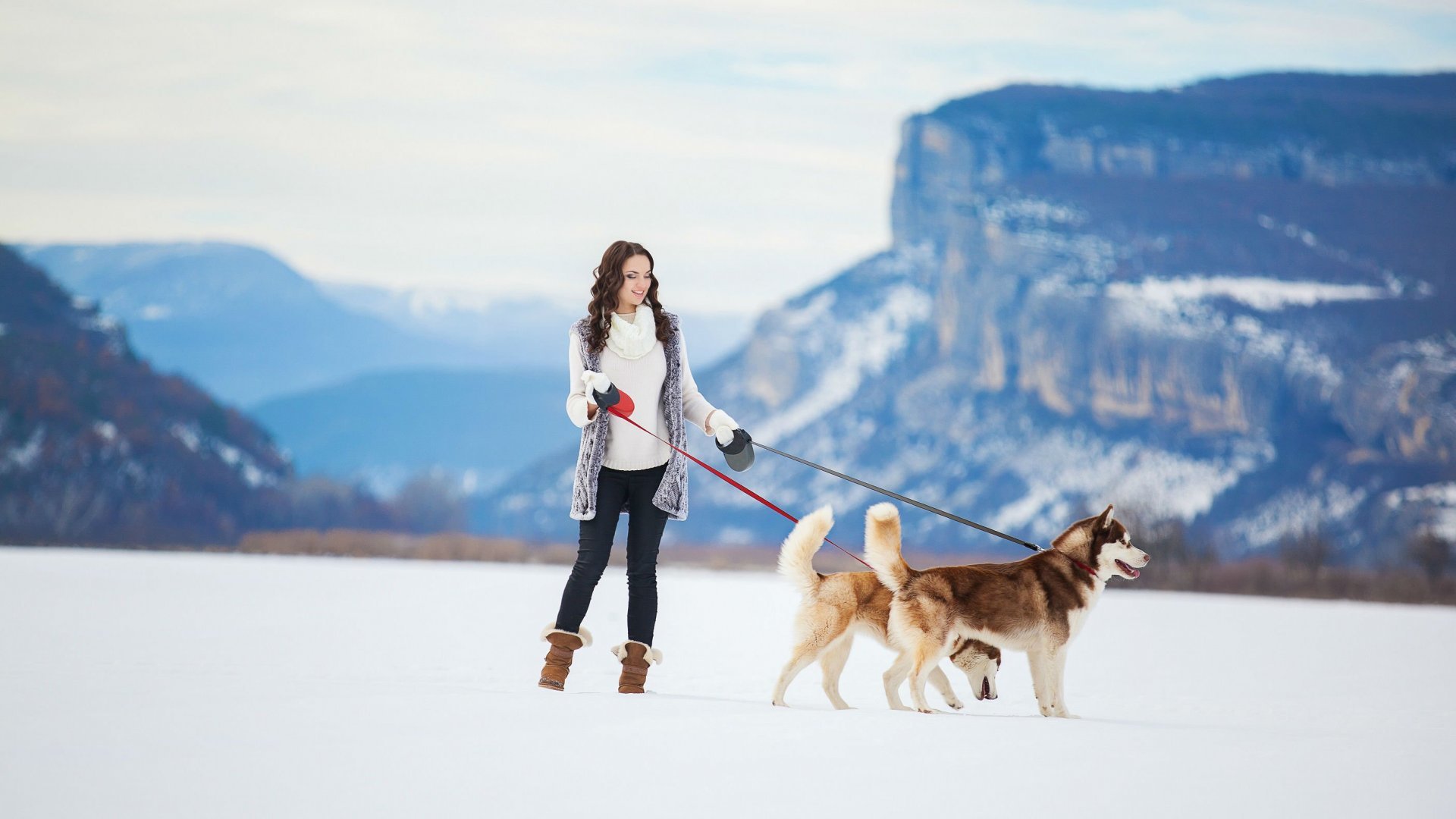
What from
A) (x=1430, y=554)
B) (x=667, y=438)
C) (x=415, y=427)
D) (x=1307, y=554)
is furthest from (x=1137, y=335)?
(x=667, y=438)

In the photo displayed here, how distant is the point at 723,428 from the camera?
746 cm

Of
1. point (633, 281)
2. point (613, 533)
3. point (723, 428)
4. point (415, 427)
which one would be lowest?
point (415, 427)

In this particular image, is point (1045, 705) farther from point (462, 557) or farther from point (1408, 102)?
point (1408, 102)

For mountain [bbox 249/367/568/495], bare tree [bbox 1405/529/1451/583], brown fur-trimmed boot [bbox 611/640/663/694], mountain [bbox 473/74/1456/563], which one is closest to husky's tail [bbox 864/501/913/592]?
brown fur-trimmed boot [bbox 611/640/663/694]

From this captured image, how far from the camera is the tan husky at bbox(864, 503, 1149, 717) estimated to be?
6.81m

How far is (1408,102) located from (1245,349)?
41933 mm

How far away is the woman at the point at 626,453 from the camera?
23.8ft

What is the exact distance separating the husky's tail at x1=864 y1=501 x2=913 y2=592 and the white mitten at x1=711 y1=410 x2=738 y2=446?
2.96 feet

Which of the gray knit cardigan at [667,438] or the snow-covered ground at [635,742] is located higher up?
the gray knit cardigan at [667,438]

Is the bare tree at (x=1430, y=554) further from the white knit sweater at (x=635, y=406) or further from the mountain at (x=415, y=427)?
the mountain at (x=415, y=427)

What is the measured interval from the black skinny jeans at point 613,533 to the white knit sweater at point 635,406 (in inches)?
2.7

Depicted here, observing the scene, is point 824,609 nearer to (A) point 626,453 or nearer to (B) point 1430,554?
(A) point 626,453

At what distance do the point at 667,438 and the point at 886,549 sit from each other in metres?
1.23

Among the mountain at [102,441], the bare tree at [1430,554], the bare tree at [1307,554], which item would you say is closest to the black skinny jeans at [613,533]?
the bare tree at [1307,554]
